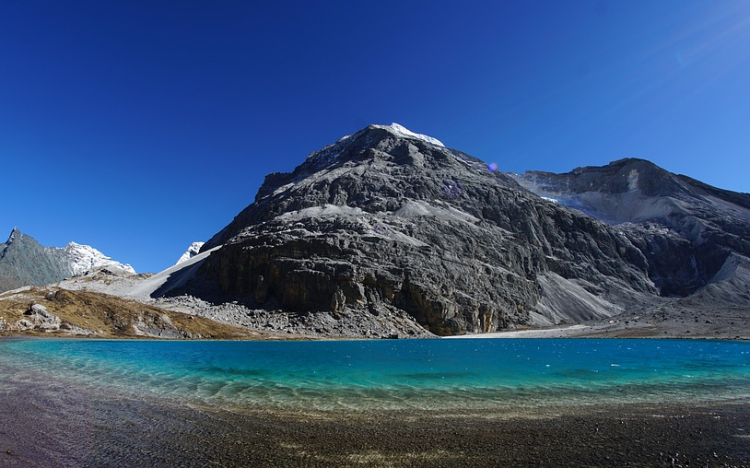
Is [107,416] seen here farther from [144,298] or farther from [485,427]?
[144,298]

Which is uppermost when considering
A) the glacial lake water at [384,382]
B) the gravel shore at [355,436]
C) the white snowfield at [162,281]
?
the white snowfield at [162,281]

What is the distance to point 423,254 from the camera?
385 feet

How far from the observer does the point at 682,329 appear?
9544 centimetres

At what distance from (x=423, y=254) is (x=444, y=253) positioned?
9.34 metres

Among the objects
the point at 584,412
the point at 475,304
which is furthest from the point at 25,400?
the point at 475,304

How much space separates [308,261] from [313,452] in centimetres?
9637

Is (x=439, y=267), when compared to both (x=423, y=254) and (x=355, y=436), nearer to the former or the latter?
(x=423, y=254)

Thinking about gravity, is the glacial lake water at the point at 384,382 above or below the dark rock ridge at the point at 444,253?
below

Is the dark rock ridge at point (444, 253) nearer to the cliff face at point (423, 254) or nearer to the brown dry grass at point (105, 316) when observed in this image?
the cliff face at point (423, 254)

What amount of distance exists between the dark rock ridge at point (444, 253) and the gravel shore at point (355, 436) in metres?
81.8

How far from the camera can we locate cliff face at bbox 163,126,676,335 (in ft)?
340

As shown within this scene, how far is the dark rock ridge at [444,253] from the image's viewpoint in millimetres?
104188

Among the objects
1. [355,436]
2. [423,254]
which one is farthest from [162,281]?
[355,436]

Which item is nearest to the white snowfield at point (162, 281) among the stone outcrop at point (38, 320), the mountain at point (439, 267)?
the mountain at point (439, 267)
